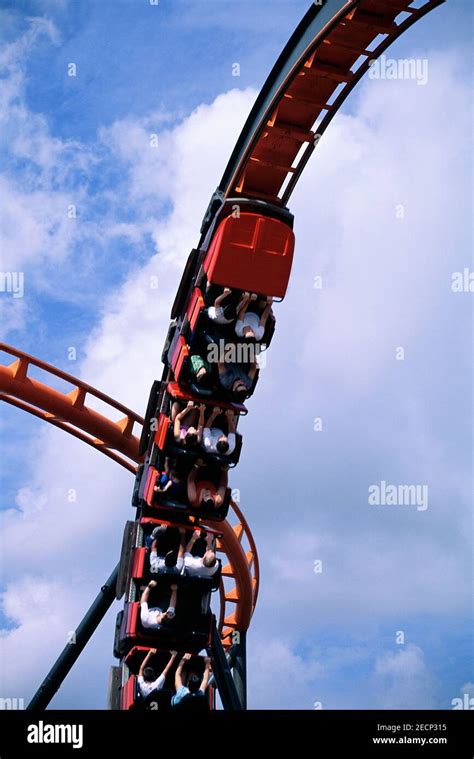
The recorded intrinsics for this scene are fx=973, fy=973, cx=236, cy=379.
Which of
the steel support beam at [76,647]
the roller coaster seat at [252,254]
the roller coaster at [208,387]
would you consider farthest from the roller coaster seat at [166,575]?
the roller coaster seat at [252,254]

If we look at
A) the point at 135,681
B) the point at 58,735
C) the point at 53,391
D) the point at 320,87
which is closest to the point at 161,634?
the point at 135,681

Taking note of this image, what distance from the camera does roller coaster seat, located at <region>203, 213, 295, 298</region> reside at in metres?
9.57

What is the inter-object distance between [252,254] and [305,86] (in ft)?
5.48

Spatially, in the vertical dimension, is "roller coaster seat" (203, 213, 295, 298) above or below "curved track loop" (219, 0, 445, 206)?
below

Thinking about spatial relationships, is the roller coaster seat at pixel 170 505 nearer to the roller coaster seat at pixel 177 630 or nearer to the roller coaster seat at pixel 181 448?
the roller coaster seat at pixel 181 448

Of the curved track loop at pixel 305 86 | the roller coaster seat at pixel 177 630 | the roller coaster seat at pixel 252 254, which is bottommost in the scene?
the roller coaster seat at pixel 177 630

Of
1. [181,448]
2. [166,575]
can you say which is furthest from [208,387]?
[166,575]

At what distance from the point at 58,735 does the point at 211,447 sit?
4654 millimetres

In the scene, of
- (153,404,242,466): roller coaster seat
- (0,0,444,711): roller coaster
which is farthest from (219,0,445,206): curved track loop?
(153,404,242,466): roller coaster seat

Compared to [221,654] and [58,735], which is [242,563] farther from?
[58,735]

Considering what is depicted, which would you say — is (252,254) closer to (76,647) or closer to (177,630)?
(177,630)

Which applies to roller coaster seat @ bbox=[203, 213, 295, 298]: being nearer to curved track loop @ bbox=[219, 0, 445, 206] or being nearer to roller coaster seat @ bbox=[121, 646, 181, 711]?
curved track loop @ bbox=[219, 0, 445, 206]

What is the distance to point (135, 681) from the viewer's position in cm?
981

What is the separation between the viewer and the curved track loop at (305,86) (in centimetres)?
851
